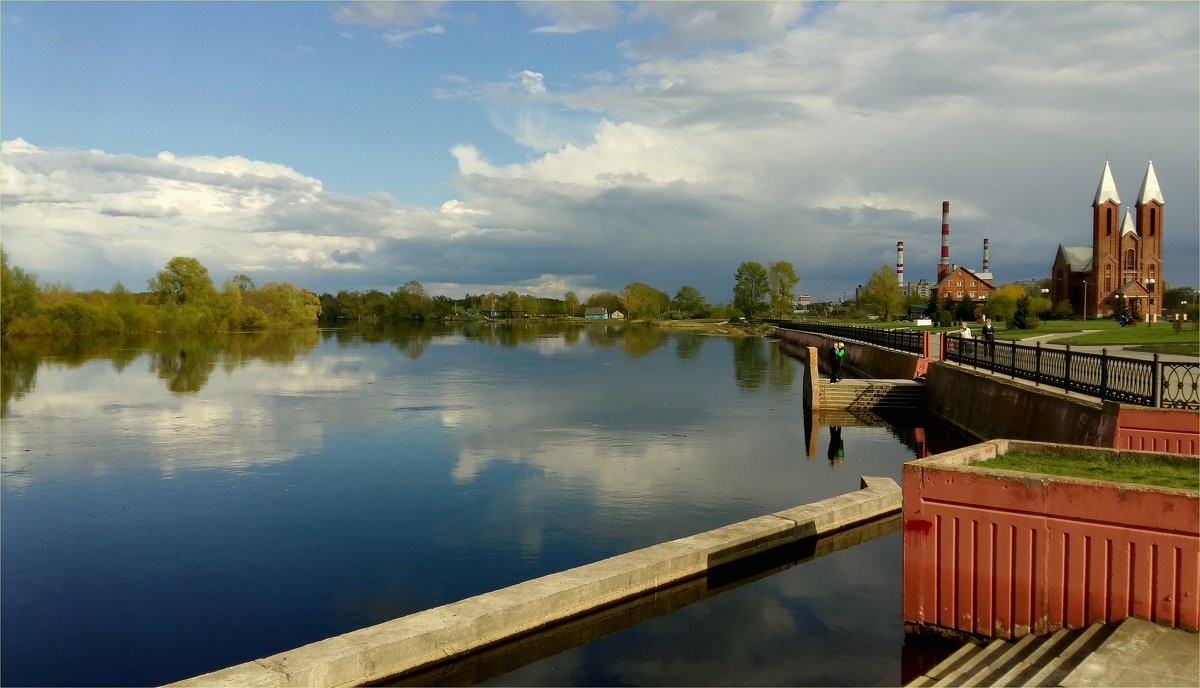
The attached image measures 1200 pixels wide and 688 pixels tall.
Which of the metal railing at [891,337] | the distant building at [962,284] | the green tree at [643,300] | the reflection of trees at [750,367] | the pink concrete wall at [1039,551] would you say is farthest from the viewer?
the green tree at [643,300]

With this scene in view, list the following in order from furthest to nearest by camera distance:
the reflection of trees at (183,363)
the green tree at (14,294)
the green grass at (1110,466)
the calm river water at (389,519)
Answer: the green tree at (14,294)
the reflection of trees at (183,363)
the calm river water at (389,519)
the green grass at (1110,466)

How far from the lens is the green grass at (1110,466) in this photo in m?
6.90

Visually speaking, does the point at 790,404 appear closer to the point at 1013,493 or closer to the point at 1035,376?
the point at 1035,376

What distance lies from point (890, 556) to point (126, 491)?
1502 cm

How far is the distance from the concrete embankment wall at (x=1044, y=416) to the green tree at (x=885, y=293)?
8292 centimetres

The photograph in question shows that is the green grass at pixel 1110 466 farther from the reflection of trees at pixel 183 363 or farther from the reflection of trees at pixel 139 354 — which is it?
the reflection of trees at pixel 183 363

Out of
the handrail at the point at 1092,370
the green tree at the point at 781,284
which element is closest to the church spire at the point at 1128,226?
the green tree at the point at 781,284

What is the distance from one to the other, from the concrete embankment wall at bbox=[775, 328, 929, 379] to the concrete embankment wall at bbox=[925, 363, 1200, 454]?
3097mm

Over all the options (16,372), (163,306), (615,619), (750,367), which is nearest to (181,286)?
(163,306)

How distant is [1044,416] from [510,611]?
1402cm

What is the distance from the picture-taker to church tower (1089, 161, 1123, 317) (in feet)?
343

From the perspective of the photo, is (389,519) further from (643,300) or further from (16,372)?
(643,300)

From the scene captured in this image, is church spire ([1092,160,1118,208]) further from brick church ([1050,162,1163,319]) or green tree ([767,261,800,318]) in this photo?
green tree ([767,261,800,318])

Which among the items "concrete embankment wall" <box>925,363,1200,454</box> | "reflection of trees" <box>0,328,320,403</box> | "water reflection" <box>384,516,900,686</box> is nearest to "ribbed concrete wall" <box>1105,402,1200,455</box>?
"concrete embankment wall" <box>925,363,1200,454</box>
